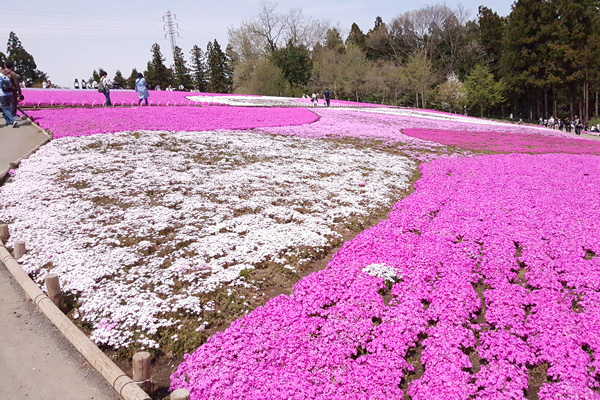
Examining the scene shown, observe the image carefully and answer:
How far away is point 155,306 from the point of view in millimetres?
6504

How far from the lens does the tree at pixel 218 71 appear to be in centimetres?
8988

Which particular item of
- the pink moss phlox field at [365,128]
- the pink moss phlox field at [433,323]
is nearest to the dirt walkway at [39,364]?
the pink moss phlox field at [433,323]

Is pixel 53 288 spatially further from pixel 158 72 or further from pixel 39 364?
pixel 158 72

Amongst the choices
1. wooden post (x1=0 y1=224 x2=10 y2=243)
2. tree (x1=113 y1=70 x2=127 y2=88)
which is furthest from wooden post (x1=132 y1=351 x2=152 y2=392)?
tree (x1=113 y1=70 x2=127 y2=88)

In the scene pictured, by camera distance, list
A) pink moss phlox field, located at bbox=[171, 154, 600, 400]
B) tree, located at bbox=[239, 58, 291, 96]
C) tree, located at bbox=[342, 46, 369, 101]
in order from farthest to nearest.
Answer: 1. tree, located at bbox=[342, 46, 369, 101]
2. tree, located at bbox=[239, 58, 291, 96]
3. pink moss phlox field, located at bbox=[171, 154, 600, 400]

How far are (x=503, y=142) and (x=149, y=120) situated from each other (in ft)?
73.9

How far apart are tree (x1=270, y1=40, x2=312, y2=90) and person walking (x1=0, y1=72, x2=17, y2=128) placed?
173ft

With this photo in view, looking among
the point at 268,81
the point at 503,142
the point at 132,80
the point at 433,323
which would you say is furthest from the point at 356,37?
the point at 433,323

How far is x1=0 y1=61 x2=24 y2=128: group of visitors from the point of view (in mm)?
17328

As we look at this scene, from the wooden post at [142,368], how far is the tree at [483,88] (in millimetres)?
69371

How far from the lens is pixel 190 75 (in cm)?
10025

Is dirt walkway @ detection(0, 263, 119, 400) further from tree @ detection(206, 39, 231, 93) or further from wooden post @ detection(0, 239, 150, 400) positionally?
tree @ detection(206, 39, 231, 93)

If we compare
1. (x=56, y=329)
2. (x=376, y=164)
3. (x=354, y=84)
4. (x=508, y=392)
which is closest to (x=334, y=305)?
(x=508, y=392)

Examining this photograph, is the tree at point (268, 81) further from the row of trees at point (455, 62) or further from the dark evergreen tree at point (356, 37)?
the dark evergreen tree at point (356, 37)
